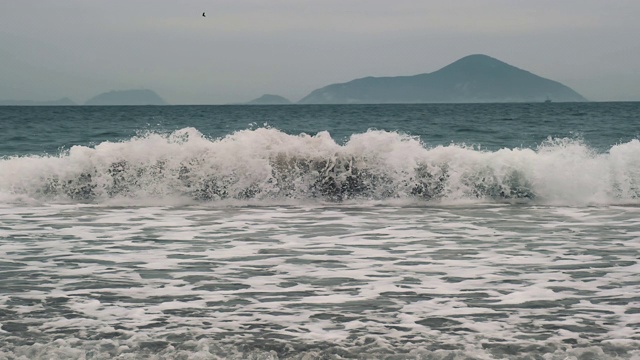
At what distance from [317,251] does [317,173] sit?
6829 millimetres

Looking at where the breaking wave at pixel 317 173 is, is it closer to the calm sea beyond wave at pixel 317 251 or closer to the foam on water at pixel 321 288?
the calm sea beyond wave at pixel 317 251

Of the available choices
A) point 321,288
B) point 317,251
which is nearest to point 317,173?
point 317,251

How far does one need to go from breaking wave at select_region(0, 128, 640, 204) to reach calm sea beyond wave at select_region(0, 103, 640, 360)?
0.04m

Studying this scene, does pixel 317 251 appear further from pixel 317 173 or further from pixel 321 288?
pixel 317 173

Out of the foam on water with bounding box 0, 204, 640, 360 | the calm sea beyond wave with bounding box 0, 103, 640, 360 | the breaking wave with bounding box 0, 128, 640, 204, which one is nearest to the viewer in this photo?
the foam on water with bounding box 0, 204, 640, 360

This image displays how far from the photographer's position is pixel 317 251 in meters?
9.44

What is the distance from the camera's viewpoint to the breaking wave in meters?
15.4

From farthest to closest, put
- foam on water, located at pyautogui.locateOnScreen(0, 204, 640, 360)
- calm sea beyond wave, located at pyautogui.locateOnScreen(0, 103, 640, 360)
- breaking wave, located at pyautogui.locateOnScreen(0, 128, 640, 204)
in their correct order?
breaking wave, located at pyautogui.locateOnScreen(0, 128, 640, 204) → calm sea beyond wave, located at pyautogui.locateOnScreen(0, 103, 640, 360) → foam on water, located at pyautogui.locateOnScreen(0, 204, 640, 360)

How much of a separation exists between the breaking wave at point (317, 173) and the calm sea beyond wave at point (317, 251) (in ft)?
0.14

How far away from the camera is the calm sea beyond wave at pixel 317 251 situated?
19.0 feet

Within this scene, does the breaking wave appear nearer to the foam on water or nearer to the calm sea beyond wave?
the calm sea beyond wave

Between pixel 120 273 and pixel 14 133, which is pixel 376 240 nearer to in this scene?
pixel 120 273

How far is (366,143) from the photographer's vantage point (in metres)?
16.6

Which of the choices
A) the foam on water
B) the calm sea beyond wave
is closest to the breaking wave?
the calm sea beyond wave
